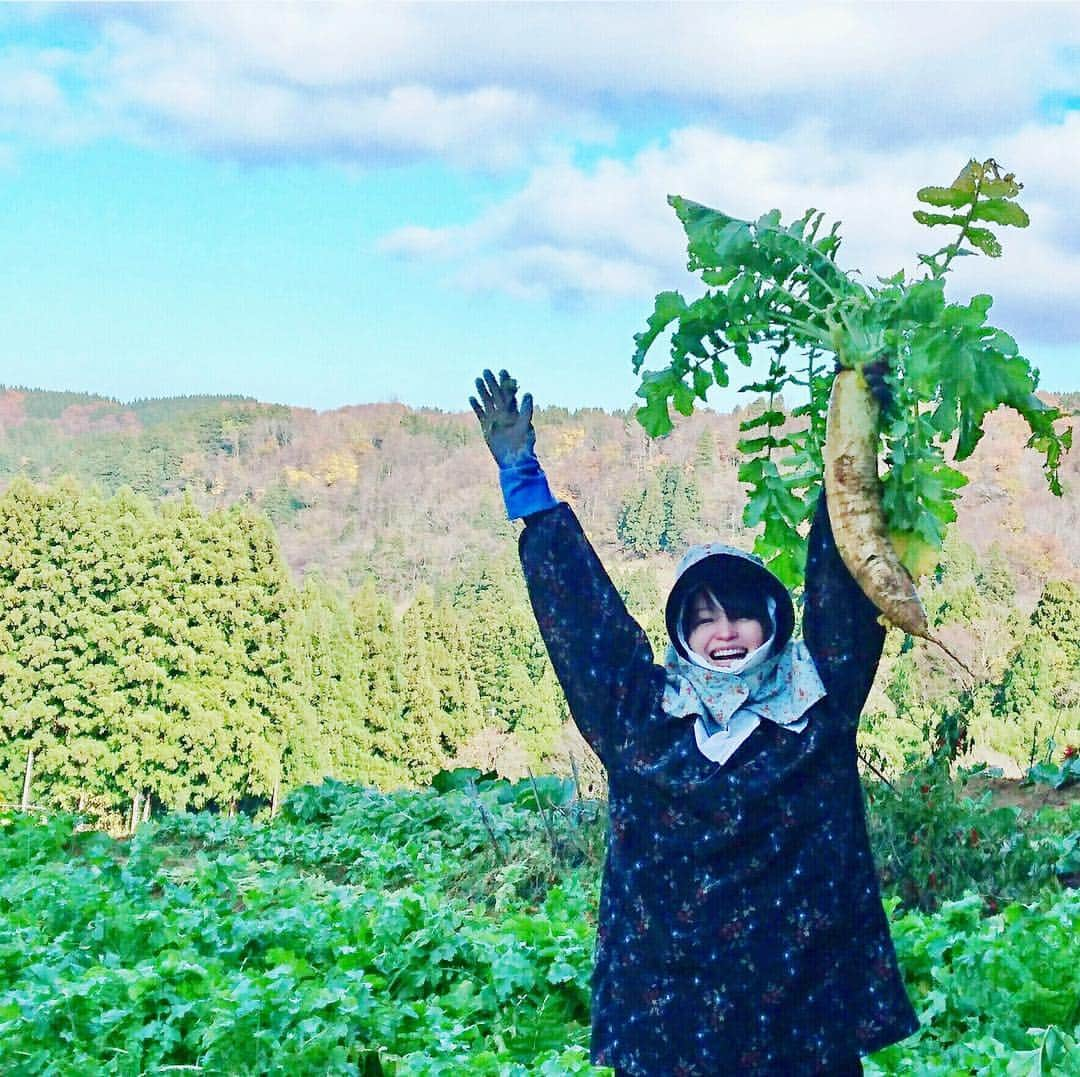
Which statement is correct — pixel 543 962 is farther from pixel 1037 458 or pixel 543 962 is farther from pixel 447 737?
pixel 1037 458

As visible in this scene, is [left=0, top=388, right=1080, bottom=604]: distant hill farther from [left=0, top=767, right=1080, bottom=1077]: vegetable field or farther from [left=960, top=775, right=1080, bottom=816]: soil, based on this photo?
[left=0, top=767, right=1080, bottom=1077]: vegetable field

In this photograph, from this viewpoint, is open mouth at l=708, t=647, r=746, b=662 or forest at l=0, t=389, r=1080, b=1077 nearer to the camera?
open mouth at l=708, t=647, r=746, b=662

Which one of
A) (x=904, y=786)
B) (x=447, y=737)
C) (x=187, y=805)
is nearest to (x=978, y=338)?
(x=904, y=786)

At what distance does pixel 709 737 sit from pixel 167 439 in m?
89.9

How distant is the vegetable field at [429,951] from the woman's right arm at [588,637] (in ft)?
4.57

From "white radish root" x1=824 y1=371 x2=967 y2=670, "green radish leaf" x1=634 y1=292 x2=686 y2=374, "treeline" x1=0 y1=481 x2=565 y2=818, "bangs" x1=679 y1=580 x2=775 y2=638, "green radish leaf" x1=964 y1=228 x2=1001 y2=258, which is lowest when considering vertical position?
"treeline" x1=0 y1=481 x2=565 y2=818

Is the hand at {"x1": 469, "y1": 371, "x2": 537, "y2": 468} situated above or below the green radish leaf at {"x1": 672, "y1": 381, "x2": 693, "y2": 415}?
below

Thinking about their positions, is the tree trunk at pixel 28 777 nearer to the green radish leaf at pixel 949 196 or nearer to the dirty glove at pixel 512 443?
the dirty glove at pixel 512 443

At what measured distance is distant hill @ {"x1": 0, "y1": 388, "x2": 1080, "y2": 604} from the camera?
45.7m

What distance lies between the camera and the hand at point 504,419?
2.87m

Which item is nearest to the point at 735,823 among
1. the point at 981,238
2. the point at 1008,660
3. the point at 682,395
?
the point at 682,395

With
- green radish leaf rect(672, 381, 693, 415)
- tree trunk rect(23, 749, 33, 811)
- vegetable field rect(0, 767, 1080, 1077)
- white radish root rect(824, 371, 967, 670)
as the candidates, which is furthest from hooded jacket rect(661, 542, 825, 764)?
tree trunk rect(23, 749, 33, 811)

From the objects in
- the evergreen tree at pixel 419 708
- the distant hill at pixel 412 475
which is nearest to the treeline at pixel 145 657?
the evergreen tree at pixel 419 708

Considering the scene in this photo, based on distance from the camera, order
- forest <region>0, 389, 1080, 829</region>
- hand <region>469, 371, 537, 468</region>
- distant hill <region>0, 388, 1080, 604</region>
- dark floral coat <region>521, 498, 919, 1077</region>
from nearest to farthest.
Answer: dark floral coat <region>521, 498, 919, 1077</region>, hand <region>469, 371, 537, 468</region>, forest <region>0, 389, 1080, 829</region>, distant hill <region>0, 388, 1080, 604</region>
